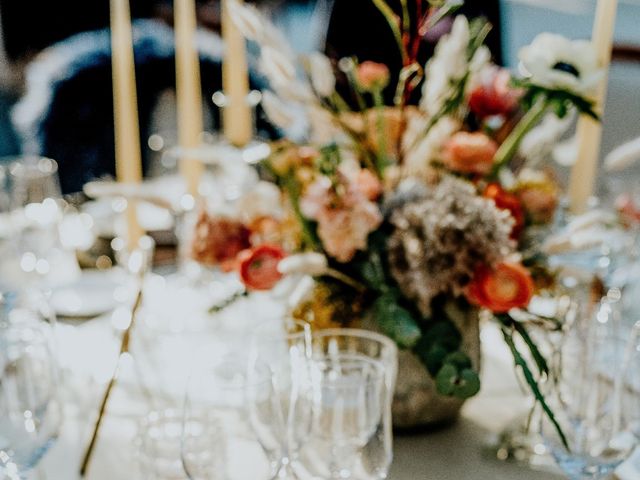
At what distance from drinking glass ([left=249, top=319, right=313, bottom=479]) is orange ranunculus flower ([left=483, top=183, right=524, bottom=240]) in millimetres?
325

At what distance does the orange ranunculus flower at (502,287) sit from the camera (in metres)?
0.95

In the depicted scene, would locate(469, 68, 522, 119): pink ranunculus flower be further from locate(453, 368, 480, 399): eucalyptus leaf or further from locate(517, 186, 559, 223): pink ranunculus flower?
locate(453, 368, 480, 399): eucalyptus leaf

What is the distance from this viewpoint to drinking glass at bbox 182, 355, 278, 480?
0.82 m

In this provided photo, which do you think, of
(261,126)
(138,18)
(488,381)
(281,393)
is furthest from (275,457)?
(138,18)

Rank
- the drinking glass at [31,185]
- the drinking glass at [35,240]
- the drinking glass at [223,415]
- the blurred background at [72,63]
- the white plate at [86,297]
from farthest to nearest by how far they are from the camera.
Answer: the blurred background at [72,63] < the drinking glass at [31,185] < the drinking glass at [35,240] < the white plate at [86,297] < the drinking glass at [223,415]

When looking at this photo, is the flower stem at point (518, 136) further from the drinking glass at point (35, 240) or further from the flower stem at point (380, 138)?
the drinking glass at point (35, 240)

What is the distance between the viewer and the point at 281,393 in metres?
0.86

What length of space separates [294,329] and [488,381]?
433mm

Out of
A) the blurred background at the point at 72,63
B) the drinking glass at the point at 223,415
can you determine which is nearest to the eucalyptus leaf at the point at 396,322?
the drinking glass at the point at 223,415

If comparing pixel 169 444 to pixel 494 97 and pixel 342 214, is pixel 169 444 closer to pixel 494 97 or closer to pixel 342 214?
pixel 342 214

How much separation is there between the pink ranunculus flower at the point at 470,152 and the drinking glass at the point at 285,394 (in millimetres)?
325

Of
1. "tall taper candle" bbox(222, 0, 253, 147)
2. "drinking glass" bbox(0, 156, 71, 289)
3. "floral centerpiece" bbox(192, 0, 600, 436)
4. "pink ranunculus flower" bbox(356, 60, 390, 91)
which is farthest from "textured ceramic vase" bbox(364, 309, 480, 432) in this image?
"tall taper candle" bbox(222, 0, 253, 147)

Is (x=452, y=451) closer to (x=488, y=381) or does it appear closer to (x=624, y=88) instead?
(x=488, y=381)

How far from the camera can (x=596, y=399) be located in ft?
3.30
